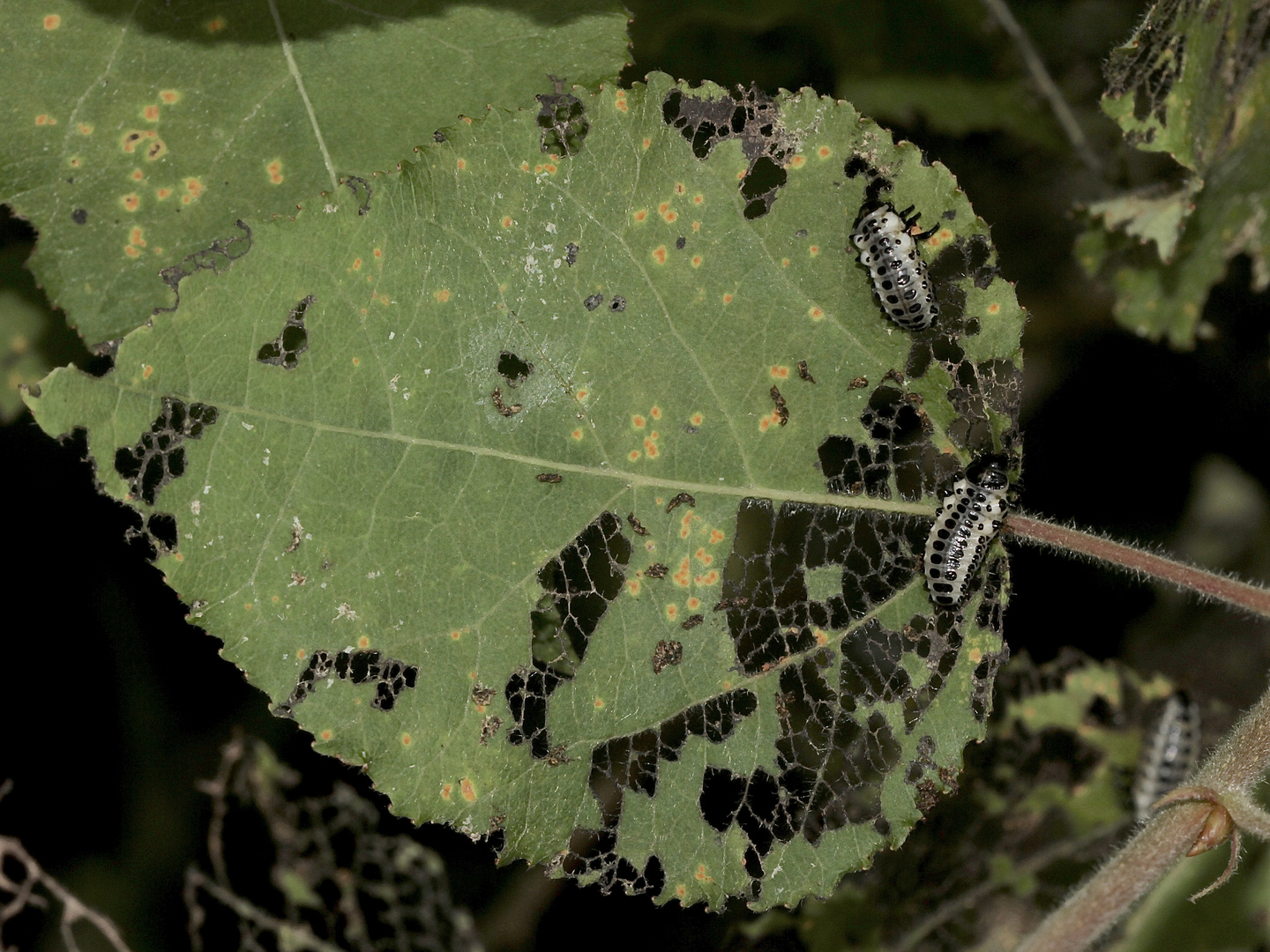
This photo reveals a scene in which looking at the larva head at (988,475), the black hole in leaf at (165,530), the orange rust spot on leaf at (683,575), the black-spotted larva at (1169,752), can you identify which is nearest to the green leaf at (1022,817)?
the black-spotted larva at (1169,752)

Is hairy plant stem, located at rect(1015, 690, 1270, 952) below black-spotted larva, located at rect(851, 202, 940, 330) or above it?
below

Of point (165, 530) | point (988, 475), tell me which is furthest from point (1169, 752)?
point (165, 530)

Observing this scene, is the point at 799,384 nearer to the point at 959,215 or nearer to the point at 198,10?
the point at 959,215

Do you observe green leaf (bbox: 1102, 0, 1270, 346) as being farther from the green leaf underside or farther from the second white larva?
the green leaf underside

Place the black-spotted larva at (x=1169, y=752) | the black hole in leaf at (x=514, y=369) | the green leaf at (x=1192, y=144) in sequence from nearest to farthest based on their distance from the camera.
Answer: the black hole in leaf at (x=514, y=369)
the green leaf at (x=1192, y=144)
the black-spotted larva at (x=1169, y=752)

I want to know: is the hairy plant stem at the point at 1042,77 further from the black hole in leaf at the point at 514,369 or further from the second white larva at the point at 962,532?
the black hole in leaf at the point at 514,369

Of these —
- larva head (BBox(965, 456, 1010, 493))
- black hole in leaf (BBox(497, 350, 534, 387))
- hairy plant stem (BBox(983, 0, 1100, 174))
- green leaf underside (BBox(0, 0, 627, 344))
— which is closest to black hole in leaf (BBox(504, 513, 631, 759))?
black hole in leaf (BBox(497, 350, 534, 387))

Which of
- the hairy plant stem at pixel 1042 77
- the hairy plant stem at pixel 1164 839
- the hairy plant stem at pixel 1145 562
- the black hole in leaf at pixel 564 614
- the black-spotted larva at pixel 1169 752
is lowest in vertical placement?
the black-spotted larva at pixel 1169 752

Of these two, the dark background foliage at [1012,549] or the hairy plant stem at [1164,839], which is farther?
the dark background foliage at [1012,549]
